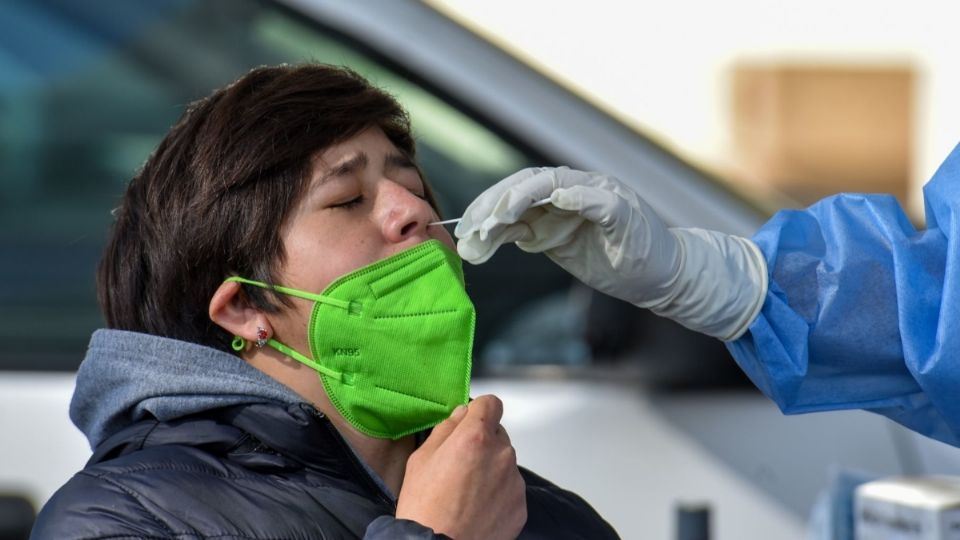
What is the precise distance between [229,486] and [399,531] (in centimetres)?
24

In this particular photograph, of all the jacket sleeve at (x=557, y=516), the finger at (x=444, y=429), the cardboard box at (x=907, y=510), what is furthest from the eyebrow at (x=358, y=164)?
the cardboard box at (x=907, y=510)

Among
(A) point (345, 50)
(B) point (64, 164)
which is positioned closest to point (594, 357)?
(A) point (345, 50)

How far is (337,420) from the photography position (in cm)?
192

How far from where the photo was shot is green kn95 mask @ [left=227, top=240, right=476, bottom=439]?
1884 millimetres

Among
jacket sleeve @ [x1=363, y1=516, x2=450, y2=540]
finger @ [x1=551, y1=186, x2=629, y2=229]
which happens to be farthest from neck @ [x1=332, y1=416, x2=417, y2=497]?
finger @ [x1=551, y1=186, x2=629, y2=229]

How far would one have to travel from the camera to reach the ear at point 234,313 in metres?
1.90

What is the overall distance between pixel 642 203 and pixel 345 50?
1.12 meters

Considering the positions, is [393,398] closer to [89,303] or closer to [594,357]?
[594,357]

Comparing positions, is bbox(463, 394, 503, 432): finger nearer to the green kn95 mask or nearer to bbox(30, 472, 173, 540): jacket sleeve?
the green kn95 mask

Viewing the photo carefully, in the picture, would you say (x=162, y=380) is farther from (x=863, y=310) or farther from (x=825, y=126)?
(x=825, y=126)

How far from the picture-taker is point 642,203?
1924 mm

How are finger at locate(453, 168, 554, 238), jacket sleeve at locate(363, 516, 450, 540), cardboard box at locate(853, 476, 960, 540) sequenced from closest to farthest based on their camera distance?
1. jacket sleeve at locate(363, 516, 450, 540)
2. finger at locate(453, 168, 554, 238)
3. cardboard box at locate(853, 476, 960, 540)

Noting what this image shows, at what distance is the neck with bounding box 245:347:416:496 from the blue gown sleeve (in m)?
0.49

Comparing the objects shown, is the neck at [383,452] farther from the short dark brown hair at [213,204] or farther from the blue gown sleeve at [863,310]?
the blue gown sleeve at [863,310]
